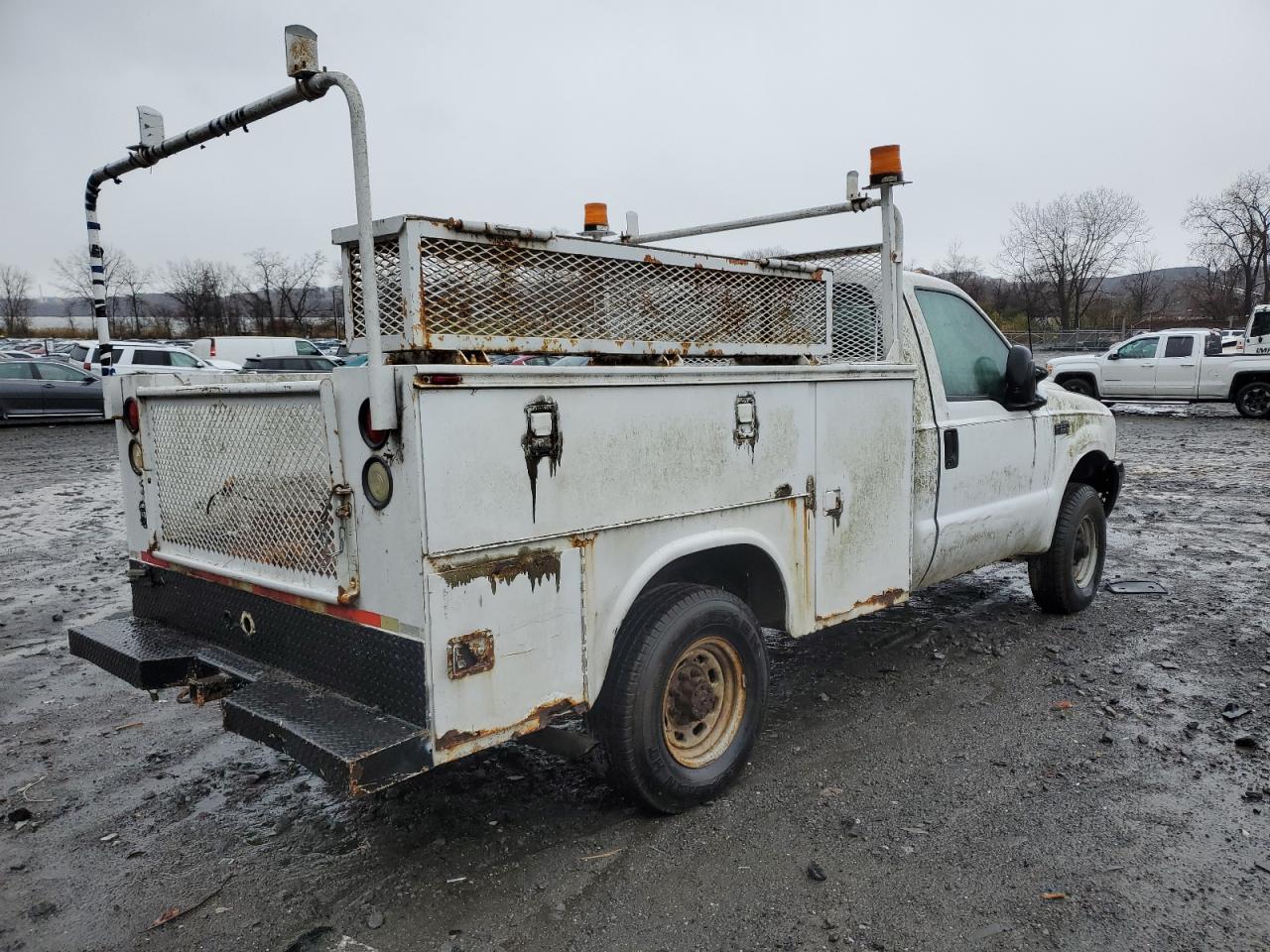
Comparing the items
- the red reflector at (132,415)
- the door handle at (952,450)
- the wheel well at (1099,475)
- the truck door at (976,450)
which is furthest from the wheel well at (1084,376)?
the red reflector at (132,415)

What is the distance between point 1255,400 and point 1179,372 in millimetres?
1541

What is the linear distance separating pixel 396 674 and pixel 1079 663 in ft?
12.3

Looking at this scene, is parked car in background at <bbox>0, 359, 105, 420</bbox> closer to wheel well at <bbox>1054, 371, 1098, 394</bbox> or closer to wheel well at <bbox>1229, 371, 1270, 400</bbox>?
wheel well at <bbox>1054, 371, 1098, 394</bbox>

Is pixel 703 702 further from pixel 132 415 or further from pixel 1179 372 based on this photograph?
pixel 1179 372

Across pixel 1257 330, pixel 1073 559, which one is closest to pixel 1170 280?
pixel 1257 330

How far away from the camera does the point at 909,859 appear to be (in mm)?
3023

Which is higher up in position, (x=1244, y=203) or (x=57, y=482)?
(x=1244, y=203)

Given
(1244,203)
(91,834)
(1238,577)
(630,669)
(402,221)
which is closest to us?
(402,221)

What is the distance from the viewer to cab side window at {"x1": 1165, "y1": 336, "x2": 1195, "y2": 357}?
19.9 meters

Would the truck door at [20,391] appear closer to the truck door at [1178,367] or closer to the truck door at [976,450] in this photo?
the truck door at [976,450]

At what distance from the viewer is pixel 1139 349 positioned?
20.6 metres

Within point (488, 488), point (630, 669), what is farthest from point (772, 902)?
point (488, 488)

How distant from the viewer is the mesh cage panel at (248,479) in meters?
2.86

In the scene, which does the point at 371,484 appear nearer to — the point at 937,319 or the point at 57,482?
the point at 937,319
